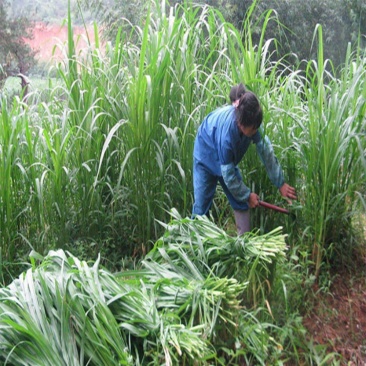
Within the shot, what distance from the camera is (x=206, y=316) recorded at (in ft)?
7.78

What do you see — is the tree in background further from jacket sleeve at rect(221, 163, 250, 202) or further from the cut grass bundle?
the cut grass bundle

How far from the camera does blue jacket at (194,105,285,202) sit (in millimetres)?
3355

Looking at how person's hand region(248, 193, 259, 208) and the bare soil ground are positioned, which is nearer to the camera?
the bare soil ground

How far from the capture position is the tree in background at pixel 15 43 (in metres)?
10.9

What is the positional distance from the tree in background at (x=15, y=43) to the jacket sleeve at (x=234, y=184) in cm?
813

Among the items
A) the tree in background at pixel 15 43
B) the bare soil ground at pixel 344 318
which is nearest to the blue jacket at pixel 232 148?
the bare soil ground at pixel 344 318

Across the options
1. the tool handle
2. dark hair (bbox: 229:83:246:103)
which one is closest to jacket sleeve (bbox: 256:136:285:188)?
the tool handle

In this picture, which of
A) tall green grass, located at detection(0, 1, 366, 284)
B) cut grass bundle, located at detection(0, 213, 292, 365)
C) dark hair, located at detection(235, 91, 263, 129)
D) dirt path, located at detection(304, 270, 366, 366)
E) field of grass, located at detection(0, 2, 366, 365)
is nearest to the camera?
cut grass bundle, located at detection(0, 213, 292, 365)

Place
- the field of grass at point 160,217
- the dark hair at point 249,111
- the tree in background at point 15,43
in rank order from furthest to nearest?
the tree in background at point 15,43 → the dark hair at point 249,111 → the field of grass at point 160,217

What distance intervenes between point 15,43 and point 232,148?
28.7 ft

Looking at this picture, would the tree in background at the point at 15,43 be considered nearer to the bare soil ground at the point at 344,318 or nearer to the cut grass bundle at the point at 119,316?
the bare soil ground at the point at 344,318

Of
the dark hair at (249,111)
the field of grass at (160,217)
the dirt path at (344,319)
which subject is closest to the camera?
the field of grass at (160,217)

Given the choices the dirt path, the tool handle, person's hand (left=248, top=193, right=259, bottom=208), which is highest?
person's hand (left=248, top=193, right=259, bottom=208)

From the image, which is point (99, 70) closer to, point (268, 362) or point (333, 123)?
point (333, 123)
